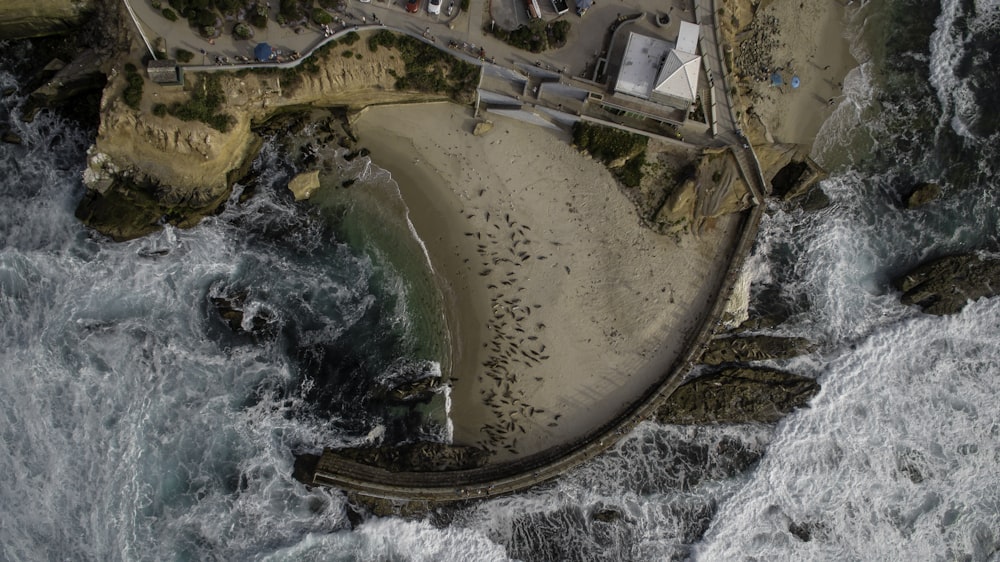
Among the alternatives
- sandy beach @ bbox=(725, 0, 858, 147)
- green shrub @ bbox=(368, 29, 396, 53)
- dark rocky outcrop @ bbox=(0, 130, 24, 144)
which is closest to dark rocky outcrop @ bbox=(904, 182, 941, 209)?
sandy beach @ bbox=(725, 0, 858, 147)

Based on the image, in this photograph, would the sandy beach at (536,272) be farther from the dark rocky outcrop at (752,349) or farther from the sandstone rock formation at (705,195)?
the dark rocky outcrop at (752,349)

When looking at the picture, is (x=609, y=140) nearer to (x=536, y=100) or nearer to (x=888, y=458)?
(x=536, y=100)

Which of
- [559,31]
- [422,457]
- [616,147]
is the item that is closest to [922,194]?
[616,147]

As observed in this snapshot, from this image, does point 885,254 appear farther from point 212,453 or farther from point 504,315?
point 212,453

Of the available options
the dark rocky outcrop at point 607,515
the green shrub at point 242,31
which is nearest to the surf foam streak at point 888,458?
the dark rocky outcrop at point 607,515

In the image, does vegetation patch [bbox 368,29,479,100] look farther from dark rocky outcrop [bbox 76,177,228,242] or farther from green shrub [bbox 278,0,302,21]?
dark rocky outcrop [bbox 76,177,228,242]

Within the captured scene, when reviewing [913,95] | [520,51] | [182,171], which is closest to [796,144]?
[913,95]
